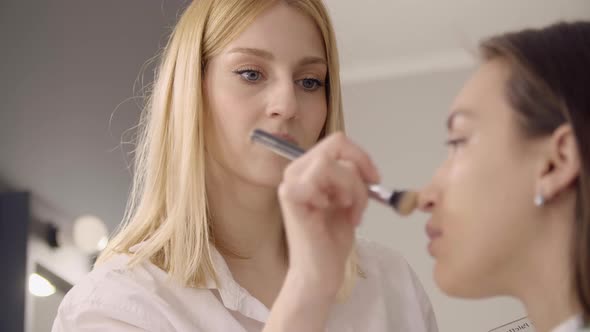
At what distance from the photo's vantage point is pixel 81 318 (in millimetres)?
899

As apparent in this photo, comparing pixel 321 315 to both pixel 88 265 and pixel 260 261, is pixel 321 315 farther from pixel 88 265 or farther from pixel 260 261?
pixel 88 265

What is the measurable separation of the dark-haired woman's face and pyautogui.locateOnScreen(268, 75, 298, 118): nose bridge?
0.28m

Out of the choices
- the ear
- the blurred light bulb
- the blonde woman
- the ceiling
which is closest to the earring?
the ear

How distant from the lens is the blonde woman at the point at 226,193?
0.94 metres

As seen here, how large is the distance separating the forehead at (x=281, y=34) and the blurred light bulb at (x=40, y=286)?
71 cm

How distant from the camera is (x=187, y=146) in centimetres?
99

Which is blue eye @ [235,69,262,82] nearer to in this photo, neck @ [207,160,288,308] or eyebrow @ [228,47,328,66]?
eyebrow @ [228,47,328,66]

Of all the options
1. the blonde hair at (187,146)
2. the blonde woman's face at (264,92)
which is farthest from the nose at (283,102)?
the blonde hair at (187,146)

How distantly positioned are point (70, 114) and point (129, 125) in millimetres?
143

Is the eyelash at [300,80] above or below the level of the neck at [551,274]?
above

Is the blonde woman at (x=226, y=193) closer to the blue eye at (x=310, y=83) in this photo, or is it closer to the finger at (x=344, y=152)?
the blue eye at (x=310, y=83)

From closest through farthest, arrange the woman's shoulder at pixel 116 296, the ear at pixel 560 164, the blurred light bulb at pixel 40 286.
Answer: the ear at pixel 560 164 → the woman's shoulder at pixel 116 296 → the blurred light bulb at pixel 40 286

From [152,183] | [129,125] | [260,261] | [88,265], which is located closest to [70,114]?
A: [129,125]

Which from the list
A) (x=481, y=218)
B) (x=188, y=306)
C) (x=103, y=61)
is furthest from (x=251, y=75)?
(x=103, y=61)
